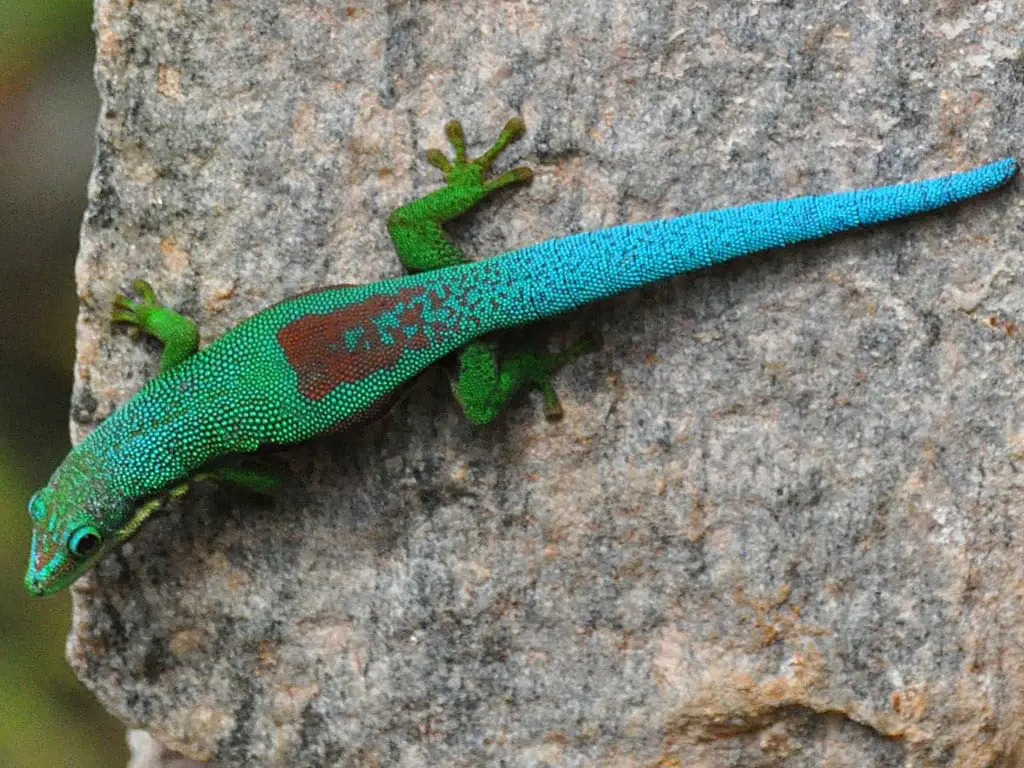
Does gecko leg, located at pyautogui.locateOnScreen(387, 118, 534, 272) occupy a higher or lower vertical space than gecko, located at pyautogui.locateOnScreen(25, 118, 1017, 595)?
higher

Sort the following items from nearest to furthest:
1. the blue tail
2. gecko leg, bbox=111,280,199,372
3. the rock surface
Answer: the blue tail
the rock surface
gecko leg, bbox=111,280,199,372

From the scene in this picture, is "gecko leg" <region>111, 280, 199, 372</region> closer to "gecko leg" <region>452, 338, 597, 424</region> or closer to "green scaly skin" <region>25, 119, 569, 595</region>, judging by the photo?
"green scaly skin" <region>25, 119, 569, 595</region>

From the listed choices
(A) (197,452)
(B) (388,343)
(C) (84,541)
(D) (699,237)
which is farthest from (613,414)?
(C) (84,541)

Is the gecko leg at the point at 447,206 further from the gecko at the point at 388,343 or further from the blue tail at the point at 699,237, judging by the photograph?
the blue tail at the point at 699,237

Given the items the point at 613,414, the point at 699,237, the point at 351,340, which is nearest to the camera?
the point at 699,237

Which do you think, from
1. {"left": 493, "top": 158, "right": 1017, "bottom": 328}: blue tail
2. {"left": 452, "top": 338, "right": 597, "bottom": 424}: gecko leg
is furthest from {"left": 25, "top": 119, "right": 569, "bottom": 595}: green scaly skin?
{"left": 493, "top": 158, "right": 1017, "bottom": 328}: blue tail

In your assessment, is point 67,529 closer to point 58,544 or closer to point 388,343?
point 58,544

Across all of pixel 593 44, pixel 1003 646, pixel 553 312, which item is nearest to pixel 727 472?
pixel 553 312
